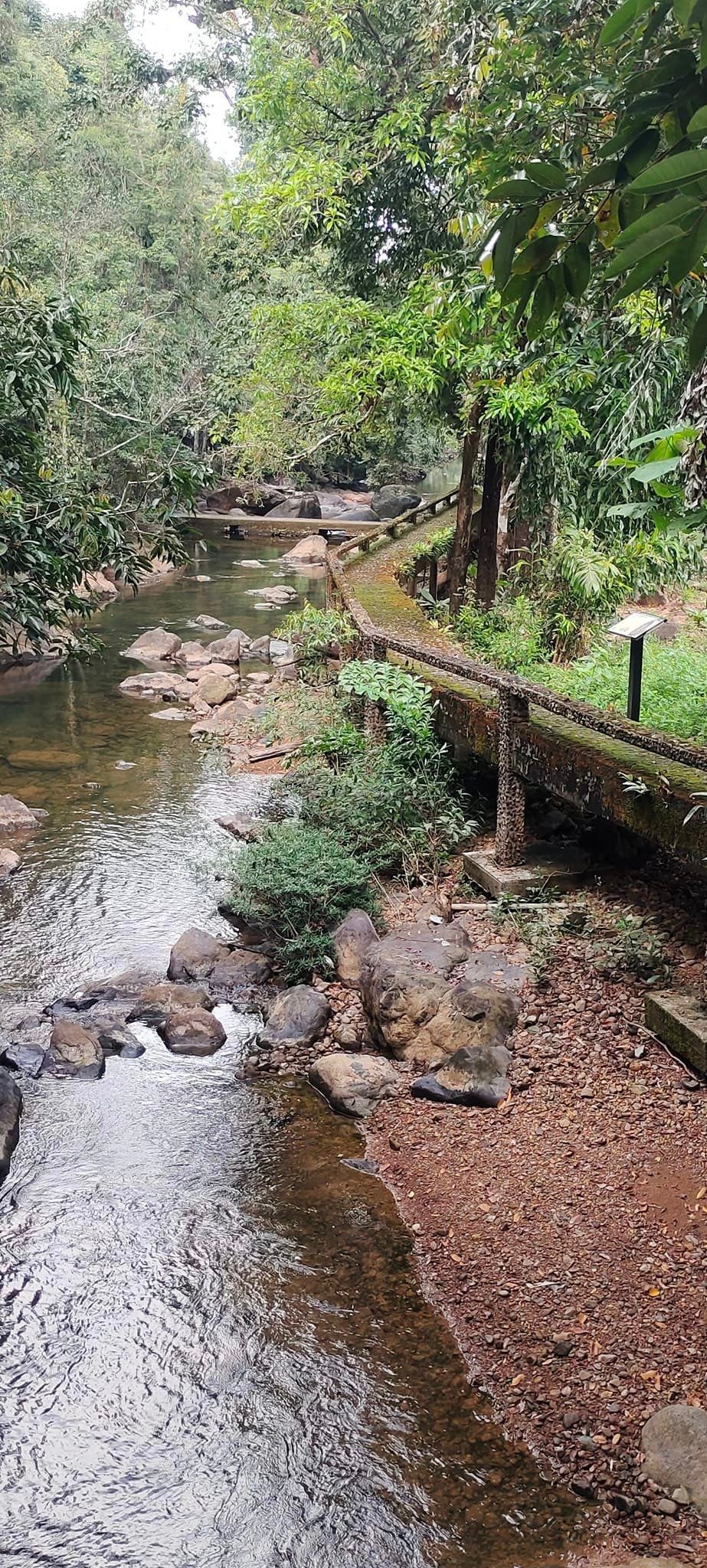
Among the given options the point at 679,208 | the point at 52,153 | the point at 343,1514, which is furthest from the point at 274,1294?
the point at 52,153

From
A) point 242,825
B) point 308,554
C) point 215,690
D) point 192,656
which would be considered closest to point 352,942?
point 242,825

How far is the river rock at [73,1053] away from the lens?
651 centimetres

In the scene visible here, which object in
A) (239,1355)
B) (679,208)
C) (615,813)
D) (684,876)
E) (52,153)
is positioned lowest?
(239,1355)

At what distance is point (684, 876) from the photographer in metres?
6.27

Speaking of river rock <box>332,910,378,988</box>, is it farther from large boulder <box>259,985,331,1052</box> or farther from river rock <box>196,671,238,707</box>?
river rock <box>196,671,238,707</box>

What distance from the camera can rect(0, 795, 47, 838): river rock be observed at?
10.6 meters

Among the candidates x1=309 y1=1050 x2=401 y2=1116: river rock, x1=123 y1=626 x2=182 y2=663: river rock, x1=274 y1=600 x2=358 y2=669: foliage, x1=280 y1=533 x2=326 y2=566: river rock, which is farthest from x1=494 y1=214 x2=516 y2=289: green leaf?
x1=280 y1=533 x2=326 y2=566: river rock

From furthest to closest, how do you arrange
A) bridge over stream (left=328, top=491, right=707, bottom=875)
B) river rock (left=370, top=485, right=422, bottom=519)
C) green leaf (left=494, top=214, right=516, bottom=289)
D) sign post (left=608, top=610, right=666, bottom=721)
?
river rock (left=370, top=485, right=422, bottom=519) → sign post (left=608, top=610, right=666, bottom=721) → bridge over stream (left=328, top=491, right=707, bottom=875) → green leaf (left=494, top=214, right=516, bottom=289)

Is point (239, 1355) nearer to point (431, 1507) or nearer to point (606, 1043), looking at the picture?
point (431, 1507)

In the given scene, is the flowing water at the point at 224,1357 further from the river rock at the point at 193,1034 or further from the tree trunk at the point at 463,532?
the tree trunk at the point at 463,532

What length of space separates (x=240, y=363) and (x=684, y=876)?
21.6 meters

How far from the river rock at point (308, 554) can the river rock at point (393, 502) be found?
5866 millimetres

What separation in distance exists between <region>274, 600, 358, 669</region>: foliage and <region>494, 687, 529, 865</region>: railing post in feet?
13.5

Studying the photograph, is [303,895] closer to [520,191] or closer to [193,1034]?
[193,1034]
